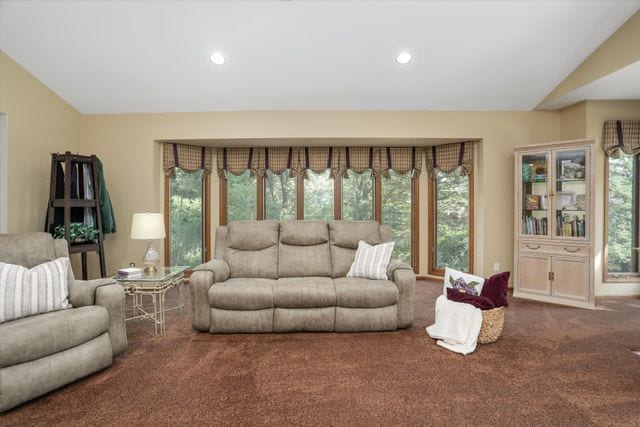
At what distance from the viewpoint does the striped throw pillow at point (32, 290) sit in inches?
85.9

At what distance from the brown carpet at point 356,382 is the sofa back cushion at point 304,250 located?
2.33ft

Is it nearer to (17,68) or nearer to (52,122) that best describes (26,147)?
(52,122)

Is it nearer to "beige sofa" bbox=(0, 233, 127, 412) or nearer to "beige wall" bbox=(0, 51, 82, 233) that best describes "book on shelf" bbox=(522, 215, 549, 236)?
"beige sofa" bbox=(0, 233, 127, 412)

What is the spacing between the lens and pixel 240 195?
5.20 meters

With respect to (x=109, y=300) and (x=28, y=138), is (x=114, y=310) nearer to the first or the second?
(x=109, y=300)

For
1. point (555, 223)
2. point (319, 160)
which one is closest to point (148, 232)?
point (319, 160)

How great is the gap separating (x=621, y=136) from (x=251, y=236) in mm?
4418

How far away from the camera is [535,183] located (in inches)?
165

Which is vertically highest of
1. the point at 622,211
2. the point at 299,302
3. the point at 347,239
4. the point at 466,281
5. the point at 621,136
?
the point at 621,136

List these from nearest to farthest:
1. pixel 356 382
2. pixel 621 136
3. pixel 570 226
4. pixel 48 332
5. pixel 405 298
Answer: pixel 48 332
pixel 356 382
pixel 405 298
pixel 570 226
pixel 621 136

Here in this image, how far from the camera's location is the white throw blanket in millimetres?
2711

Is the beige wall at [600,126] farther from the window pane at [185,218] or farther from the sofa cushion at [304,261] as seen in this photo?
the window pane at [185,218]

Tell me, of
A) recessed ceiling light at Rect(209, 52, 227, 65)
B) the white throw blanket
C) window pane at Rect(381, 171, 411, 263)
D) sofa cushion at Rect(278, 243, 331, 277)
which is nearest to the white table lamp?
sofa cushion at Rect(278, 243, 331, 277)

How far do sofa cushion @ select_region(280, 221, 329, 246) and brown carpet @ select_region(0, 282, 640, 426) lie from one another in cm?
100
